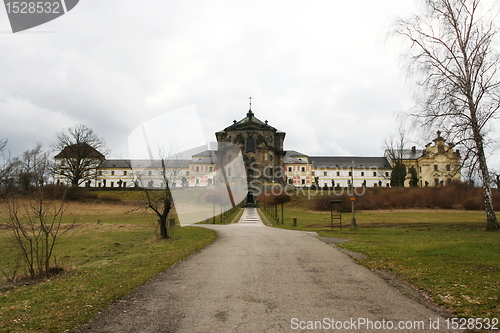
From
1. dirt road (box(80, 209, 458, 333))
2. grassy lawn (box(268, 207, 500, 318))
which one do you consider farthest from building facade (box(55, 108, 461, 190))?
dirt road (box(80, 209, 458, 333))

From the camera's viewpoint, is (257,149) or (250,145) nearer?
(257,149)

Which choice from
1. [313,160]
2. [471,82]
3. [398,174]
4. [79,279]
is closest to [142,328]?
[79,279]

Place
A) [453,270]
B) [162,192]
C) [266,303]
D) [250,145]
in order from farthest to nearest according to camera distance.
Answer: [250,145], [162,192], [453,270], [266,303]

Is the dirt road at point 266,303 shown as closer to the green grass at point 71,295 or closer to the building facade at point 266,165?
the green grass at point 71,295

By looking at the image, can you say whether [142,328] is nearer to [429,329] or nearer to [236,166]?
[429,329]

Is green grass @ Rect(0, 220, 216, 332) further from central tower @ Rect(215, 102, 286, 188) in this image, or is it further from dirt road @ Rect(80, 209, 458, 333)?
central tower @ Rect(215, 102, 286, 188)

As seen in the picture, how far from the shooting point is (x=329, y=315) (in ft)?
20.0

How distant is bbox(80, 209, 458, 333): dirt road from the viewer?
18.6 ft

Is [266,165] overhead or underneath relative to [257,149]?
underneath

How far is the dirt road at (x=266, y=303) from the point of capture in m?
5.66

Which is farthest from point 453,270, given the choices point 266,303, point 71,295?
point 71,295

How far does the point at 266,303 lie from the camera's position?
22.4 ft

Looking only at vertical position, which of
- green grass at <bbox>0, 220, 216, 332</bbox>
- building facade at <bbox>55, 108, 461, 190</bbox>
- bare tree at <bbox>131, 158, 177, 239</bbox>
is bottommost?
green grass at <bbox>0, 220, 216, 332</bbox>

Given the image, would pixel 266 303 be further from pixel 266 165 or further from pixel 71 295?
pixel 266 165
